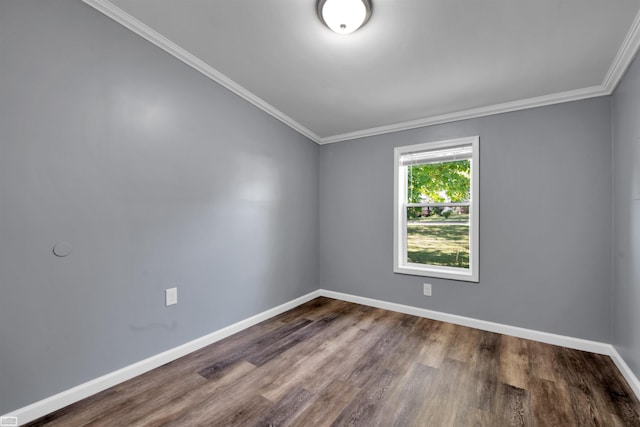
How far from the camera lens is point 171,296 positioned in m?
2.16

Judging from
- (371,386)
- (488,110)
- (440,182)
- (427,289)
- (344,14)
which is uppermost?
(344,14)

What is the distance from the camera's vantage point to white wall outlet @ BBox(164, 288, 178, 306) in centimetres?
213

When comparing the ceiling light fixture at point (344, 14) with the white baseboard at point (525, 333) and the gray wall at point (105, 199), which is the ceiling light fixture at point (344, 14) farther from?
the white baseboard at point (525, 333)

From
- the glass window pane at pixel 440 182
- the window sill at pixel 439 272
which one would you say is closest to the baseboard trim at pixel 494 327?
the window sill at pixel 439 272

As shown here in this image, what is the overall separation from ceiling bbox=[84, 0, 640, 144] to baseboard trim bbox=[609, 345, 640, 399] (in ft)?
7.11

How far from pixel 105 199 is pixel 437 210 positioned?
3.17 meters

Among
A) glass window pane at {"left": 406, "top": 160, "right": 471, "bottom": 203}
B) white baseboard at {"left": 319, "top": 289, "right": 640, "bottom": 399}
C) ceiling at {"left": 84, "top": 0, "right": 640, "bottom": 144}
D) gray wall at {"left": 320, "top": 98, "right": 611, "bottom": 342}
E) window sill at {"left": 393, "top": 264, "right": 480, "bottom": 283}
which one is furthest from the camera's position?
glass window pane at {"left": 406, "top": 160, "right": 471, "bottom": 203}

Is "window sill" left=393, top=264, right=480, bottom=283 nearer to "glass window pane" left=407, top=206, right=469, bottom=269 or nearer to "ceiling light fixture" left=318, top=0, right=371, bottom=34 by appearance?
"glass window pane" left=407, top=206, right=469, bottom=269


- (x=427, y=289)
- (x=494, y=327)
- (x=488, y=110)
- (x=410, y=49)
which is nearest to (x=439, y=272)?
(x=427, y=289)

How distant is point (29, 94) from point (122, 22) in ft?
2.59

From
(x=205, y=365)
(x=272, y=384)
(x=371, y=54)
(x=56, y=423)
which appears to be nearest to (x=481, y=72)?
(x=371, y=54)

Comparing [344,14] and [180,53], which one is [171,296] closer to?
[180,53]

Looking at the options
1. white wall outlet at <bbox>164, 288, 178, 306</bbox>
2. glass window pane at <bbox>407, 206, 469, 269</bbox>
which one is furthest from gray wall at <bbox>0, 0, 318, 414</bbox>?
glass window pane at <bbox>407, 206, 469, 269</bbox>

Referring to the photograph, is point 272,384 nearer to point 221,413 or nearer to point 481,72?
point 221,413
